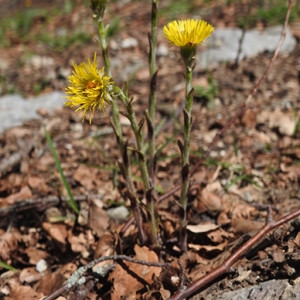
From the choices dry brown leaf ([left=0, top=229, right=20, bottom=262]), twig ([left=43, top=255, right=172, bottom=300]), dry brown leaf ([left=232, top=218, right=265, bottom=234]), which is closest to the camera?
twig ([left=43, top=255, right=172, bottom=300])

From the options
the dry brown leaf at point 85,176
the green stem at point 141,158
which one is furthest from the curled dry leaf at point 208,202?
the dry brown leaf at point 85,176

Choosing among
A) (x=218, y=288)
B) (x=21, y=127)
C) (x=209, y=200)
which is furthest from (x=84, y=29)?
(x=218, y=288)

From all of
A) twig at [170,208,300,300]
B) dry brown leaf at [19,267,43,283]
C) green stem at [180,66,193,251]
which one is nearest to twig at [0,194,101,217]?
dry brown leaf at [19,267,43,283]

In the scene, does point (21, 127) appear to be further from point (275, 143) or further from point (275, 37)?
point (275, 37)

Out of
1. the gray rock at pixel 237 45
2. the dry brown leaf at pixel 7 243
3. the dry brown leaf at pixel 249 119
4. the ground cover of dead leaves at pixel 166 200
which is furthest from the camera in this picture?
the gray rock at pixel 237 45

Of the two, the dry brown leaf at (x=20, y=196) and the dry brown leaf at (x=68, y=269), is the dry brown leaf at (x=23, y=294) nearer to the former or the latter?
the dry brown leaf at (x=68, y=269)

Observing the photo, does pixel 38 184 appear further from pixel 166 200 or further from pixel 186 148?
pixel 186 148

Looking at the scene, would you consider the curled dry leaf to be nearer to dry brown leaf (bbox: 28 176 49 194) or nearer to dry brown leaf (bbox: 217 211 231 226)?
dry brown leaf (bbox: 217 211 231 226)

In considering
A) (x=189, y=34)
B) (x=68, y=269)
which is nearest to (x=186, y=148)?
(x=189, y=34)
